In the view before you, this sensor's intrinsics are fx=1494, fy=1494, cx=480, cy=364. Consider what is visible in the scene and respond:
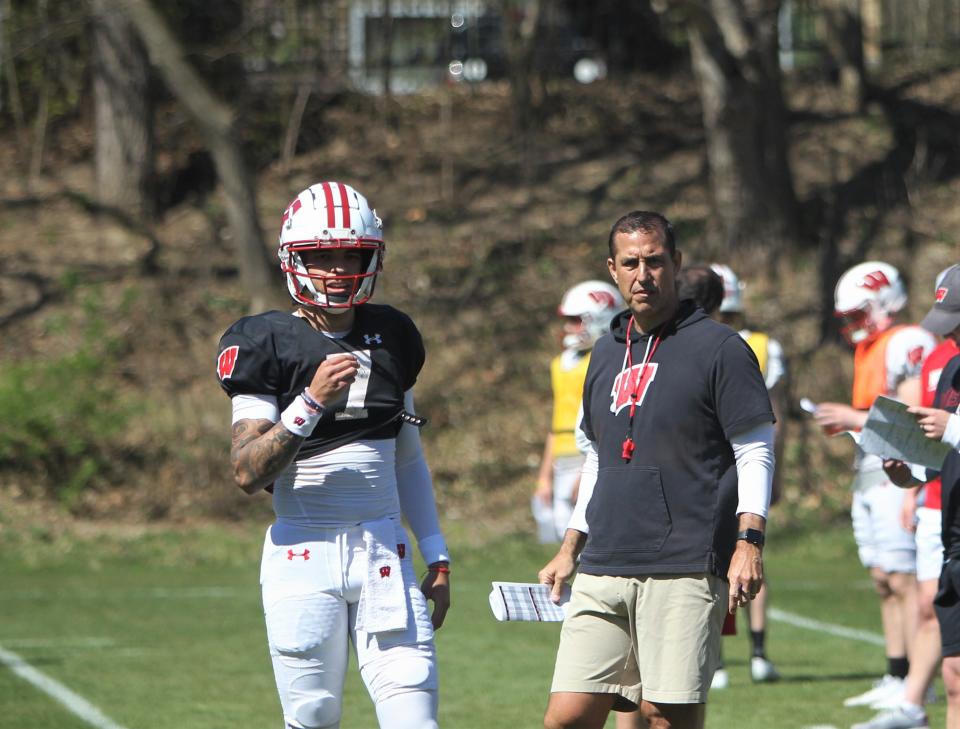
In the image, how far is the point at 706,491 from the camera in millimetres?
4816

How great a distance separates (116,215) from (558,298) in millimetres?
6748

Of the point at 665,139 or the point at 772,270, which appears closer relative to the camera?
the point at 772,270

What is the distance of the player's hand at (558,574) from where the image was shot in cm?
520

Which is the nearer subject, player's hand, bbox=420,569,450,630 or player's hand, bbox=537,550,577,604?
player's hand, bbox=420,569,450,630

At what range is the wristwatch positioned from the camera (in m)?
4.65

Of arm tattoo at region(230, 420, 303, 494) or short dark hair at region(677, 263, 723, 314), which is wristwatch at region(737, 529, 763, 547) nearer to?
arm tattoo at region(230, 420, 303, 494)

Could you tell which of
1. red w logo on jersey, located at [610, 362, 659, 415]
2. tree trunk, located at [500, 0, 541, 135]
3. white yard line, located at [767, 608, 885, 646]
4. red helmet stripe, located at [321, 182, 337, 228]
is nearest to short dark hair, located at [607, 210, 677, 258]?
red w logo on jersey, located at [610, 362, 659, 415]

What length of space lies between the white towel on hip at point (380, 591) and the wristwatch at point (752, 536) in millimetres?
1067

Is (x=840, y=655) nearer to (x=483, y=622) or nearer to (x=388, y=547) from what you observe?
(x=483, y=622)

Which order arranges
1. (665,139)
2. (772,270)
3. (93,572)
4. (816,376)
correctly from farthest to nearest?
(665,139), (772,270), (816,376), (93,572)

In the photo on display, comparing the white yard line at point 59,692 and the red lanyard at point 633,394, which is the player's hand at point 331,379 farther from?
the white yard line at point 59,692

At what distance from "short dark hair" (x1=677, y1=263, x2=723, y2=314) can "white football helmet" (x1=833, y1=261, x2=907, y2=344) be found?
3.77ft

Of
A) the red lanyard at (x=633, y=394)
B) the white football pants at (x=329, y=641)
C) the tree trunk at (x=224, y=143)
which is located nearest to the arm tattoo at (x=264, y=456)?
the white football pants at (x=329, y=641)

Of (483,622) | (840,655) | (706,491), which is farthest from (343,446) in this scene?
(483,622)
